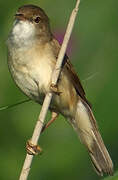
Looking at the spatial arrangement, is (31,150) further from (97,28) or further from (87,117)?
(97,28)

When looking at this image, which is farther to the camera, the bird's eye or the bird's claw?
the bird's eye

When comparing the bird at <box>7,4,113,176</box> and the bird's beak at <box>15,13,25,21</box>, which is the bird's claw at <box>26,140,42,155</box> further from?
the bird's beak at <box>15,13,25,21</box>

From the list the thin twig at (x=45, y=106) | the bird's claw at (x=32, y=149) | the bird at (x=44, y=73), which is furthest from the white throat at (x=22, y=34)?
the bird's claw at (x=32, y=149)

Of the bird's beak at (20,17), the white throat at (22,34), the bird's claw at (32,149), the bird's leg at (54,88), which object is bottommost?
the bird's claw at (32,149)

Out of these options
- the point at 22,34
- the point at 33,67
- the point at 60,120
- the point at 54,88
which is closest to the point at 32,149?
the point at 54,88

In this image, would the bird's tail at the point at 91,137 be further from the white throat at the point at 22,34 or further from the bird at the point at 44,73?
the white throat at the point at 22,34

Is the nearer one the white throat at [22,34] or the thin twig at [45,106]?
the thin twig at [45,106]

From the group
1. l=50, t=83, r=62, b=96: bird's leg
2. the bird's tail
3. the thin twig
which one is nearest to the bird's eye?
l=50, t=83, r=62, b=96: bird's leg
